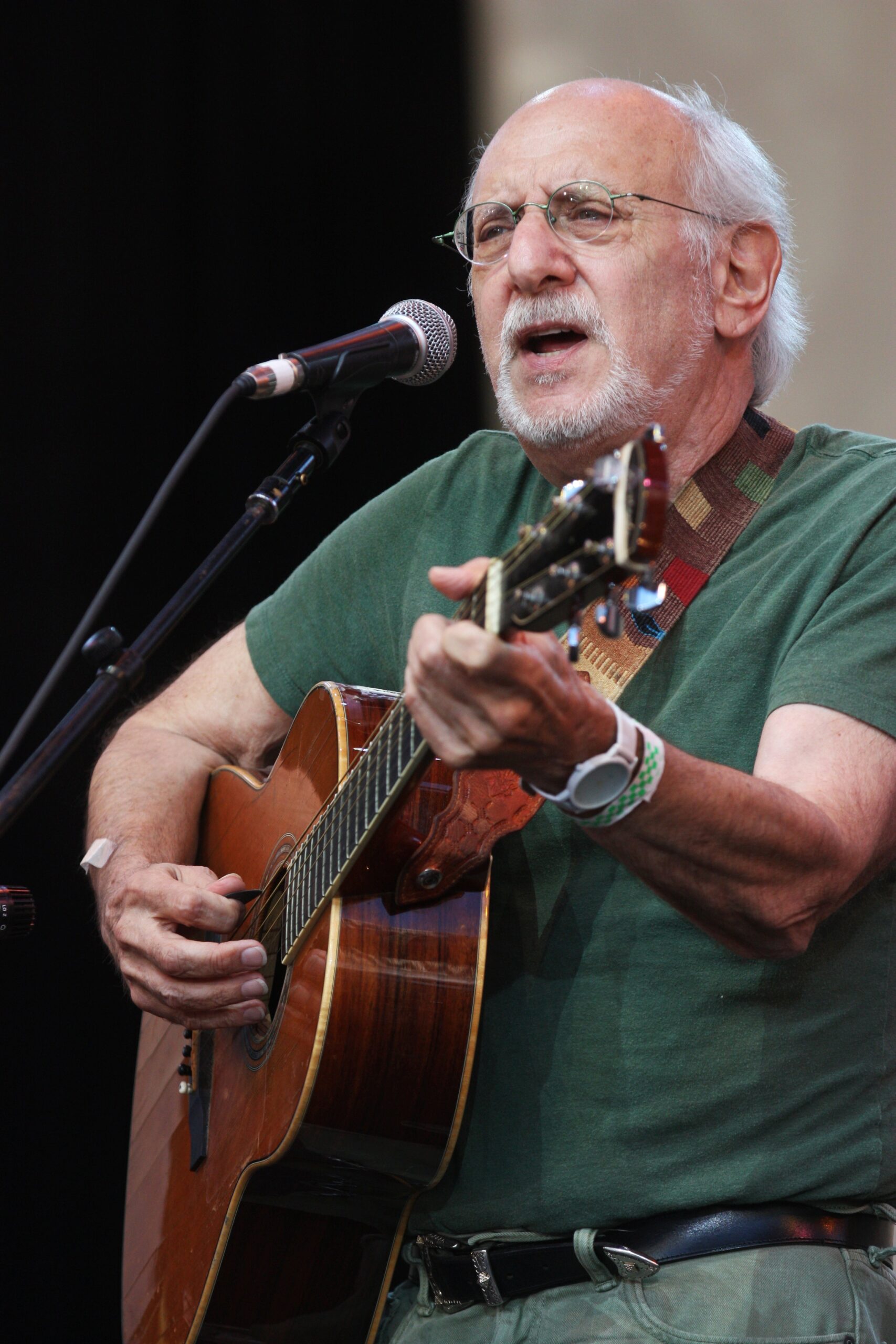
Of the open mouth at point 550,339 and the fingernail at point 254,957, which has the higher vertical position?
the open mouth at point 550,339

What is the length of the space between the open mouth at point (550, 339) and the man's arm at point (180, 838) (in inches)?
32.3

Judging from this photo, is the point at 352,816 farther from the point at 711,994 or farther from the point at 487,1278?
the point at 487,1278

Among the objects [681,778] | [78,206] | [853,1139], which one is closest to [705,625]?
[681,778]

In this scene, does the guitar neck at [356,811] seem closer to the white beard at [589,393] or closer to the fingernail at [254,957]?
the fingernail at [254,957]

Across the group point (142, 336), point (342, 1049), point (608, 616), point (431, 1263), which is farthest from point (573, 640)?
point (142, 336)

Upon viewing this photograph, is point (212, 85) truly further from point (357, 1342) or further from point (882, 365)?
point (357, 1342)

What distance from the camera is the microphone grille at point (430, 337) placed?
1871mm

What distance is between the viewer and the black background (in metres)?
3.07

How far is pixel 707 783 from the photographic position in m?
1.24

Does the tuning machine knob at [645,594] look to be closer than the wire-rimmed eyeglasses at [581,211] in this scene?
Yes

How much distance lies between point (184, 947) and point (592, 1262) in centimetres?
71

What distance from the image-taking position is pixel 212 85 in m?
3.37

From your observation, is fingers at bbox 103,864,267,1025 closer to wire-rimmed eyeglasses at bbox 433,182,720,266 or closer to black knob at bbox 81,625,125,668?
black knob at bbox 81,625,125,668

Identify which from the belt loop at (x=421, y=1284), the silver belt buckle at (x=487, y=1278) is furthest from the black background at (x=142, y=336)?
the silver belt buckle at (x=487, y=1278)
